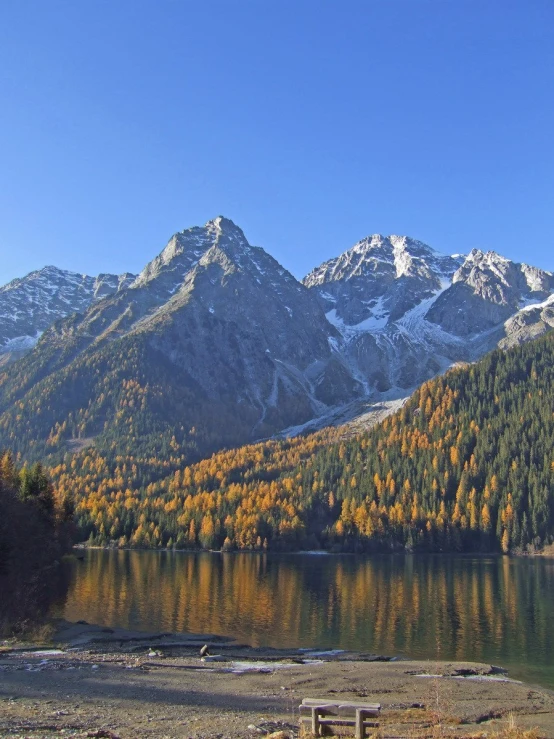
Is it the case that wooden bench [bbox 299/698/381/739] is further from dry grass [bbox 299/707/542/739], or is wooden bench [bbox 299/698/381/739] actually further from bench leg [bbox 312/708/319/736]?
dry grass [bbox 299/707/542/739]

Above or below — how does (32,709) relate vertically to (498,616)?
above

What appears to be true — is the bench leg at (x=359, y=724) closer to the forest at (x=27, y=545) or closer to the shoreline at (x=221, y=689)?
the shoreline at (x=221, y=689)

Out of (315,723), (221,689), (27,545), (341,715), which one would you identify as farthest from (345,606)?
(315,723)

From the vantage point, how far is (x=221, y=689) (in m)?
40.6

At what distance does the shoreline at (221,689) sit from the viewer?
29.6 m

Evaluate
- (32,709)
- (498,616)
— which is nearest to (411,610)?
(498,616)

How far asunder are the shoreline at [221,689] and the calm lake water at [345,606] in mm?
8067

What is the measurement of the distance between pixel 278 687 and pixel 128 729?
16.5m

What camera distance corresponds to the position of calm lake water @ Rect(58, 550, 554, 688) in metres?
66.1

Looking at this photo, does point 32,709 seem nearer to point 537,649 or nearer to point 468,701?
point 468,701

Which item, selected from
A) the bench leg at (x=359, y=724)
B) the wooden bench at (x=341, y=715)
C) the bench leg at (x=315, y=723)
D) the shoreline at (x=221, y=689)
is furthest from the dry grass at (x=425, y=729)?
the bench leg at (x=359, y=724)

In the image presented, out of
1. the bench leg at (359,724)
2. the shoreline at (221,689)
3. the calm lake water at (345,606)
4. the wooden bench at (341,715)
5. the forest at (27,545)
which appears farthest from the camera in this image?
the forest at (27,545)

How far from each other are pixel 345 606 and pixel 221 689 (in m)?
52.1

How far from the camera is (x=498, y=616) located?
82.0 metres
